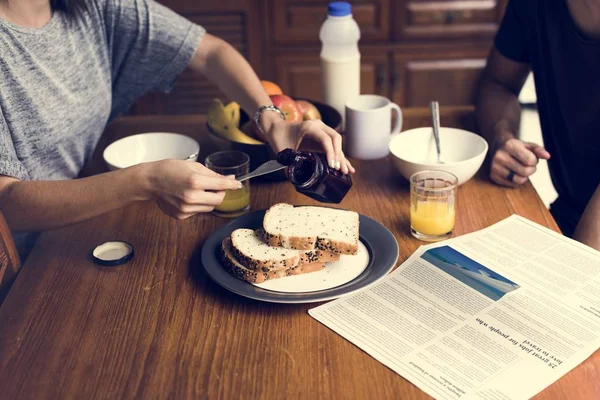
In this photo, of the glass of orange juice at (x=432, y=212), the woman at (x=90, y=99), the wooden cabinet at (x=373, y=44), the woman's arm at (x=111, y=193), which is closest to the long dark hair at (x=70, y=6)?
the woman at (x=90, y=99)

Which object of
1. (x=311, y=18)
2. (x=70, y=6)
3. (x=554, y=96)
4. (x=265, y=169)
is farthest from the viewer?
(x=311, y=18)

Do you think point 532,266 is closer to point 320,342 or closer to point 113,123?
point 320,342

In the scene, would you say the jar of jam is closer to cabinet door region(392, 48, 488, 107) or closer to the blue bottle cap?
the blue bottle cap

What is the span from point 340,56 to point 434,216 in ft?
1.84

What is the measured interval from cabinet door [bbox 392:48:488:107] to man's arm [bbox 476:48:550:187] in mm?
1118

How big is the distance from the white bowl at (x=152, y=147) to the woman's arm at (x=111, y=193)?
279mm

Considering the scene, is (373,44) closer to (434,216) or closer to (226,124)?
(226,124)

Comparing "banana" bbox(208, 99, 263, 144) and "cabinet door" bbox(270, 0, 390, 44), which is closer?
"banana" bbox(208, 99, 263, 144)

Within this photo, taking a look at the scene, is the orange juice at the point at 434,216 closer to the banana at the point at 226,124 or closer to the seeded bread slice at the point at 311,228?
the seeded bread slice at the point at 311,228

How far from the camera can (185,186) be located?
1.07m

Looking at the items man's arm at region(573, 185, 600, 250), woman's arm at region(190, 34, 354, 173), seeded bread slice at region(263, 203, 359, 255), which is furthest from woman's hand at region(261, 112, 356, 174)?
man's arm at region(573, 185, 600, 250)

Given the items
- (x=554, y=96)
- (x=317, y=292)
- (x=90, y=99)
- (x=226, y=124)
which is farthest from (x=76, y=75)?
(x=554, y=96)

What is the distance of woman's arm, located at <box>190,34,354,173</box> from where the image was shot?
1207mm

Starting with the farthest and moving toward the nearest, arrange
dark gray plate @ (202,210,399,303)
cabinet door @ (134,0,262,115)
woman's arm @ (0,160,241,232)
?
cabinet door @ (134,0,262,115) < woman's arm @ (0,160,241,232) < dark gray plate @ (202,210,399,303)
